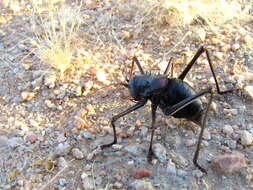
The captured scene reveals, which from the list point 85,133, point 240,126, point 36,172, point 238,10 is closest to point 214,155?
point 240,126

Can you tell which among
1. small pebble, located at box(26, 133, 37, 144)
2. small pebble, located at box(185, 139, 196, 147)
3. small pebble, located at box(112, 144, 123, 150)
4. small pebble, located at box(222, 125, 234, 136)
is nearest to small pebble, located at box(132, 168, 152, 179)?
small pebble, located at box(112, 144, 123, 150)

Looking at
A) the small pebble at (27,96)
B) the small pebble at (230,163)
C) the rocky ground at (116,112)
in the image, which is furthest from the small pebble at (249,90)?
the small pebble at (27,96)

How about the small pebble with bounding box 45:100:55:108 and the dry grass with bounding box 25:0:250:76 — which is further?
the dry grass with bounding box 25:0:250:76

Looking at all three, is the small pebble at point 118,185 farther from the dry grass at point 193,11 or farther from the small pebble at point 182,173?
the dry grass at point 193,11

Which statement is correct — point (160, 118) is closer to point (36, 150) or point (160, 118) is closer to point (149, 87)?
point (149, 87)

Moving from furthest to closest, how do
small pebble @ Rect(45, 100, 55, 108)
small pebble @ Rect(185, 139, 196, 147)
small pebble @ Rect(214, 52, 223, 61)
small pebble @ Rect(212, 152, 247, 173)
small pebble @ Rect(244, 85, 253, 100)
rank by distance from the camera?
small pebble @ Rect(214, 52, 223, 61) < small pebble @ Rect(45, 100, 55, 108) < small pebble @ Rect(244, 85, 253, 100) < small pebble @ Rect(185, 139, 196, 147) < small pebble @ Rect(212, 152, 247, 173)

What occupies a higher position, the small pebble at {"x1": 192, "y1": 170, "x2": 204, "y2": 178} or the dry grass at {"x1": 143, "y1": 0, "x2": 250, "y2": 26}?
the dry grass at {"x1": 143, "y1": 0, "x2": 250, "y2": 26}

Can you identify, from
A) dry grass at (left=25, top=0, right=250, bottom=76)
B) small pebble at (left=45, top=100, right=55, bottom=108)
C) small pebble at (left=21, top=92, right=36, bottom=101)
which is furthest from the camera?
dry grass at (left=25, top=0, right=250, bottom=76)

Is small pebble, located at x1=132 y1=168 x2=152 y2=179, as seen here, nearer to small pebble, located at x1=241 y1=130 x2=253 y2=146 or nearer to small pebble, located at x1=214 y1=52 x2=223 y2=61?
small pebble, located at x1=241 y1=130 x2=253 y2=146
